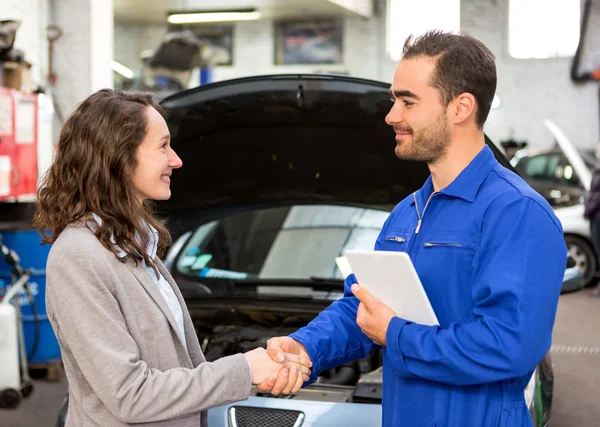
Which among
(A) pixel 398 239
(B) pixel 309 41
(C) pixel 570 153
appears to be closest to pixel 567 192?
(C) pixel 570 153

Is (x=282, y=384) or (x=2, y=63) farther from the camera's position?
(x=2, y=63)

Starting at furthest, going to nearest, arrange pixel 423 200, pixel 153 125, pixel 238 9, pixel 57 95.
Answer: pixel 238 9 < pixel 57 95 < pixel 423 200 < pixel 153 125

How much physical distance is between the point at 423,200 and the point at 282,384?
624 millimetres

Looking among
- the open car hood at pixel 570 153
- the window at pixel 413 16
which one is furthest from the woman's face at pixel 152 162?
the window at pixel 413 16

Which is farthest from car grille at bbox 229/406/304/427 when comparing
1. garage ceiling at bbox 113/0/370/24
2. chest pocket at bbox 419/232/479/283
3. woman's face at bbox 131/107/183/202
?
garage ceiling at bbox 113/0/370/24

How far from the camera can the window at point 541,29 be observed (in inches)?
676

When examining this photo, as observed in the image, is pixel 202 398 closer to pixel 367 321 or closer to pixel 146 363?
pixel 146 363

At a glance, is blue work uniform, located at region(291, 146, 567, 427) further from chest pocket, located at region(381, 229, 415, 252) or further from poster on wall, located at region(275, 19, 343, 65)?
poster on wall, located at region(275, 19, 343, 65)

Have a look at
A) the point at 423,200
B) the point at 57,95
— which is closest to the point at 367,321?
the point at 423,200

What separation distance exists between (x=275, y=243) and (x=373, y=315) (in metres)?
1.89

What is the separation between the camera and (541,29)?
1738 cm

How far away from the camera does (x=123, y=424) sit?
1.74 metres

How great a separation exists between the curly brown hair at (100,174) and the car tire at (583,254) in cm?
881

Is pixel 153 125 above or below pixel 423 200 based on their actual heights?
above
